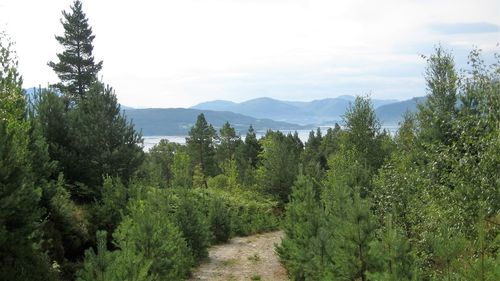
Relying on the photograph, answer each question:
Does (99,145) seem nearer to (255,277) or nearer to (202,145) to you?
(255,277)

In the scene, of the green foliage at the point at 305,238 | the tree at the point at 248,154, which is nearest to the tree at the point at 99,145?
the green foliage at the point at 305,238

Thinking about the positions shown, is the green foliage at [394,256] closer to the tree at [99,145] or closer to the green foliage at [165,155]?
the tree at [99,145]

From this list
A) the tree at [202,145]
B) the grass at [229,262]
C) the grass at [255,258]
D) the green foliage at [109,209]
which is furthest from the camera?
the tree at [202,145]

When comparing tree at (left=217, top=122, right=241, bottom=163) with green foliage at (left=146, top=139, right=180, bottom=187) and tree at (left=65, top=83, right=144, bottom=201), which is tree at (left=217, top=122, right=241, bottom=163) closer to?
green foliage at (left=146, top=139, right=180, bottom=187)

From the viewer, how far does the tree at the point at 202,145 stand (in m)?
71.8

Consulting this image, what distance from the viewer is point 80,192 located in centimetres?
2425

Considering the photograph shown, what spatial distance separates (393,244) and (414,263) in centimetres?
101

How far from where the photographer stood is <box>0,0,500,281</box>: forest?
11.6m

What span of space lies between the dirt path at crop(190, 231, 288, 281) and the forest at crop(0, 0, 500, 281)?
97 cm

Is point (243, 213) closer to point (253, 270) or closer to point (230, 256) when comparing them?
point (230, 256)

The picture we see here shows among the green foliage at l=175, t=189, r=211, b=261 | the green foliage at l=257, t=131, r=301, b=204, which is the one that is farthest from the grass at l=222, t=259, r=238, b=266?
the green foliage at l=257, t=131, r=301, b=204

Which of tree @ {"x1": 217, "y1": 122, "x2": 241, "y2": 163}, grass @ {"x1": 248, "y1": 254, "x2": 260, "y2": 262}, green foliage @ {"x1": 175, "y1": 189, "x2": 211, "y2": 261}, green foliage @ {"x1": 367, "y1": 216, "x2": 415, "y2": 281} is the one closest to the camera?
green foliage @ {"x1": 367, "y1": 216, "x2": 415, "y2": 281}

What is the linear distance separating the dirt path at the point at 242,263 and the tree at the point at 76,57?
63.3ft

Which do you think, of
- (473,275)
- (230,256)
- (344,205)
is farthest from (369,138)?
(473,275)
